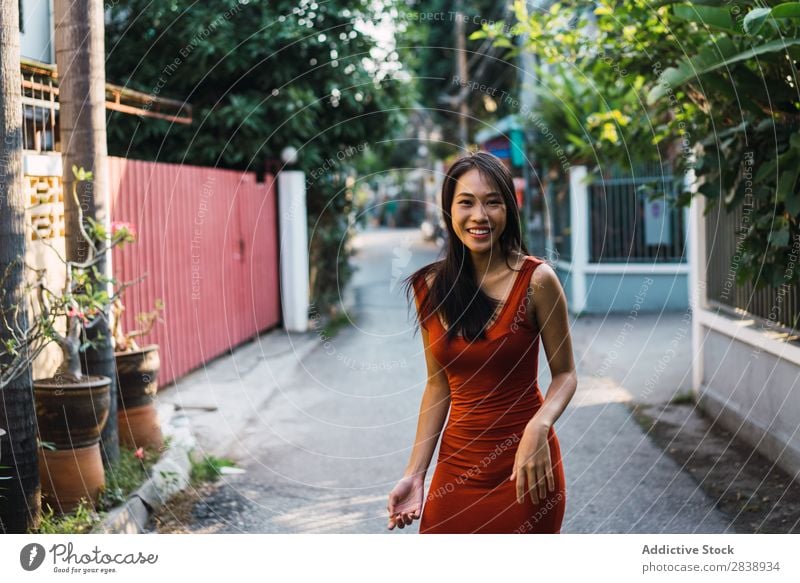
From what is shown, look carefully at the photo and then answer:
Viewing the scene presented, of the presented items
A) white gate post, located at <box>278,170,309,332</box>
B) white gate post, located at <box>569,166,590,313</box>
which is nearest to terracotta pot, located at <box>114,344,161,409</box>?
white gate post, located at <box>278,170,309,332</box>

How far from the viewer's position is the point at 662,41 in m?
6.58

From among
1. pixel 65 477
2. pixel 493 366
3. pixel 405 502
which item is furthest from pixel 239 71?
pixel 493 366

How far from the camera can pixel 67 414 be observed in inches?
191

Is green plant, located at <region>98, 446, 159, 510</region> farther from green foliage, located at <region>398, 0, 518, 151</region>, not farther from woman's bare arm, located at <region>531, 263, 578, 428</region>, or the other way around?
green foliage, located at <region>398, 0, 518, 151</region>

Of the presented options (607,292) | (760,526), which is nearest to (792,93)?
(760,526)

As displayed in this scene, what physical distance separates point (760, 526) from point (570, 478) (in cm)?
138

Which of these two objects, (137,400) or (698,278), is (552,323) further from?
(698,278)

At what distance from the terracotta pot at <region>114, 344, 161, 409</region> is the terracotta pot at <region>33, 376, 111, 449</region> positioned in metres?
1.08

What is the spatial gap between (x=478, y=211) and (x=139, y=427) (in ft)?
12.4

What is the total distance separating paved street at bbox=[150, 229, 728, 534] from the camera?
17.5 ft

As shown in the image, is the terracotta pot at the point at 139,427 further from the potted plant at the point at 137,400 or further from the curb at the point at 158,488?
the curb at the point at 158,488

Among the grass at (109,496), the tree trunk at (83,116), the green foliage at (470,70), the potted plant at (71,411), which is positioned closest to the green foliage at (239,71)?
the tree trunk at (83,116)

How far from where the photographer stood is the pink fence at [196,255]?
8320mm
